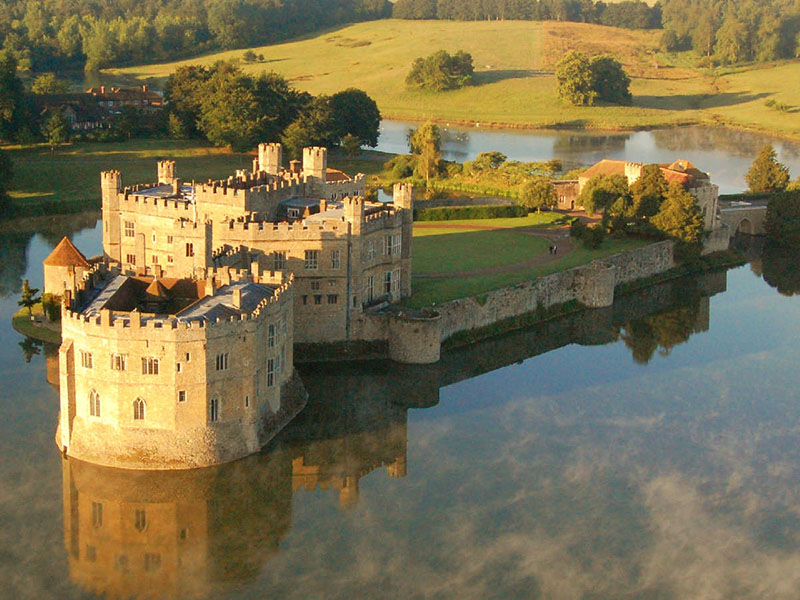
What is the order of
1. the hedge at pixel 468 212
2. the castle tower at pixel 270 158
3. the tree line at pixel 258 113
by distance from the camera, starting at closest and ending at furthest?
the castle tower at pixel 270 158 → the hedge at pixel 468 212 → the tree line at pixel 258 113

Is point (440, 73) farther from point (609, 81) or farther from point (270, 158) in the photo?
point (270, 158)

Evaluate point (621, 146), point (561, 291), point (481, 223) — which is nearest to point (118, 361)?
point (561, 291)

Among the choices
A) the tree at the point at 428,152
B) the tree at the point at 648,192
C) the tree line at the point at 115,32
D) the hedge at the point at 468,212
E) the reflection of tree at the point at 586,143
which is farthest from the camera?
the tree line at the point at 115,32

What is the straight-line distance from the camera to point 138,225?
5681 cm

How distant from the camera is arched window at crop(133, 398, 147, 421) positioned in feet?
129

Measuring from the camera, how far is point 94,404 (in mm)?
39875

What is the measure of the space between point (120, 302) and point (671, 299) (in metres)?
36.0

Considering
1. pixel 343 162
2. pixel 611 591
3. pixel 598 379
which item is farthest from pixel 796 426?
pixel 343 162

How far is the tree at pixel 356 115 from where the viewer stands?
372 ft

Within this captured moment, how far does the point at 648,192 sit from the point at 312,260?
30.7 meters

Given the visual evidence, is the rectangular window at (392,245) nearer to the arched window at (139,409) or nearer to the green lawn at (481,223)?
the arched window at (139,409)

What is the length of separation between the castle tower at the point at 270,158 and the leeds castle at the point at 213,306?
1.58 metres

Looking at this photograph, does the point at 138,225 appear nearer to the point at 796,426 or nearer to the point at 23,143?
the point at 796,426

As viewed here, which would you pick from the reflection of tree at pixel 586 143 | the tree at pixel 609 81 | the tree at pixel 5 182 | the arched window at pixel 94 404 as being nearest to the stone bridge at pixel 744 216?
the reflection of tree at pixel 586 143
